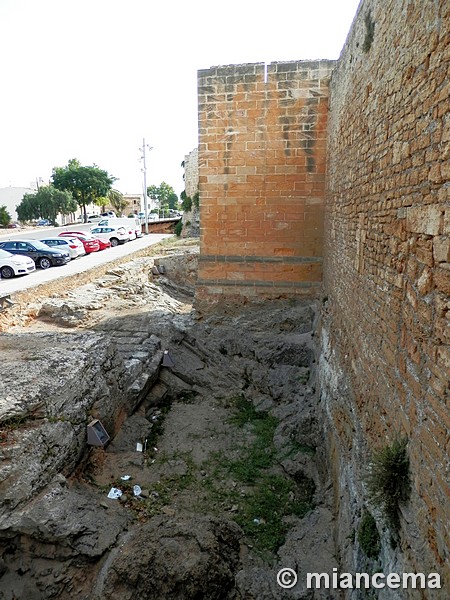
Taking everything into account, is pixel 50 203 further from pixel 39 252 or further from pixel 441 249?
pixel 441 249

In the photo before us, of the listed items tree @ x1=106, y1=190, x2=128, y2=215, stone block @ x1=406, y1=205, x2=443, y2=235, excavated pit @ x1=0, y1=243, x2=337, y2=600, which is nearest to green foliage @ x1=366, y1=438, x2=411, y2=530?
stone block @ x1=406, y1=205, x2=443, y2=235

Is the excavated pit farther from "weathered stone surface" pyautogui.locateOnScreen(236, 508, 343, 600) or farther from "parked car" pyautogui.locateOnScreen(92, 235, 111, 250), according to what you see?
"parked car" pyautogui.locateOnScreen(92, 235, 111, 250)

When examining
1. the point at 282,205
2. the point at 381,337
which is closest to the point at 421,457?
the point at 381,337

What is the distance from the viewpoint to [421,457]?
8.40 feet

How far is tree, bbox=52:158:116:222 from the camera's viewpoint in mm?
52031

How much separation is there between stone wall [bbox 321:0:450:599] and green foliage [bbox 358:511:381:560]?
0.14m

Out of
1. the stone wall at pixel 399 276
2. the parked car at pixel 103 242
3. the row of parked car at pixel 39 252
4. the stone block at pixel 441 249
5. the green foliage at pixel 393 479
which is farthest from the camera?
the parked car at pixel 103 242

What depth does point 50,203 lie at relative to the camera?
1981 inches

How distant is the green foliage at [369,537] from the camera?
323cm

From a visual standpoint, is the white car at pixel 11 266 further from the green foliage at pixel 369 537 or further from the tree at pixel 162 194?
the tree at pixel 162 194

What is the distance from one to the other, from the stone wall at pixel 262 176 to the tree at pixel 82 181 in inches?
1848

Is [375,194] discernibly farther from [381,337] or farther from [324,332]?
[324,332]

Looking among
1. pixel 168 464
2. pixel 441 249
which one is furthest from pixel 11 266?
pixel 441 249

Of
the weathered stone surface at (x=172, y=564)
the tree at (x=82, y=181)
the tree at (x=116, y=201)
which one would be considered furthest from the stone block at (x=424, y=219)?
the tree at (x=116, y=201)
